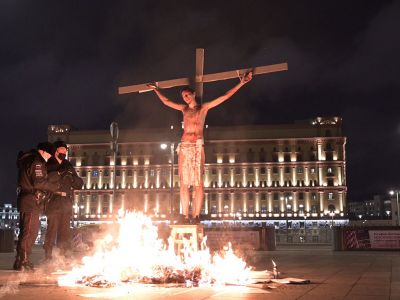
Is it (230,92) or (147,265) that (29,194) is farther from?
(230,92)

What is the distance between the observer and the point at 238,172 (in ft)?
363

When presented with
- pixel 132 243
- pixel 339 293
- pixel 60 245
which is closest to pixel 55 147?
pixel 60 245

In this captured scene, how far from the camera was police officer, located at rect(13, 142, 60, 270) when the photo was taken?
30.3 ft

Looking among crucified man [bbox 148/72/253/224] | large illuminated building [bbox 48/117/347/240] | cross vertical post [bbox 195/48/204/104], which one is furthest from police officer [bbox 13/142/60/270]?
large illuminated building [bbox 48/117/347/240]

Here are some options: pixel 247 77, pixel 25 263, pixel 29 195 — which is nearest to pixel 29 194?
pixel 29 195

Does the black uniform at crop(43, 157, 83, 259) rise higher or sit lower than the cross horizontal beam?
lower

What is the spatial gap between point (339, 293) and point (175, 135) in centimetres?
10224

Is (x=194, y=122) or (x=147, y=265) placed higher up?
(x=194, y=122)

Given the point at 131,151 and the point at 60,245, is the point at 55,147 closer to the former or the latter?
the point at 60,245

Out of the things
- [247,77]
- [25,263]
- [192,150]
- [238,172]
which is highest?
[238,172]

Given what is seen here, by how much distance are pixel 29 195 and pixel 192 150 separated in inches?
126

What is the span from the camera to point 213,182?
110000mm

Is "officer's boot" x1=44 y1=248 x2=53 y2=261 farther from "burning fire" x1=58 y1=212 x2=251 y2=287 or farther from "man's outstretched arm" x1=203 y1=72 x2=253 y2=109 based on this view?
"man's outstretched arm" x1=203 y1=72 x2=253 y2=109

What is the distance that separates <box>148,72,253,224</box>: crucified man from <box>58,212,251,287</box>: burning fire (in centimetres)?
95
